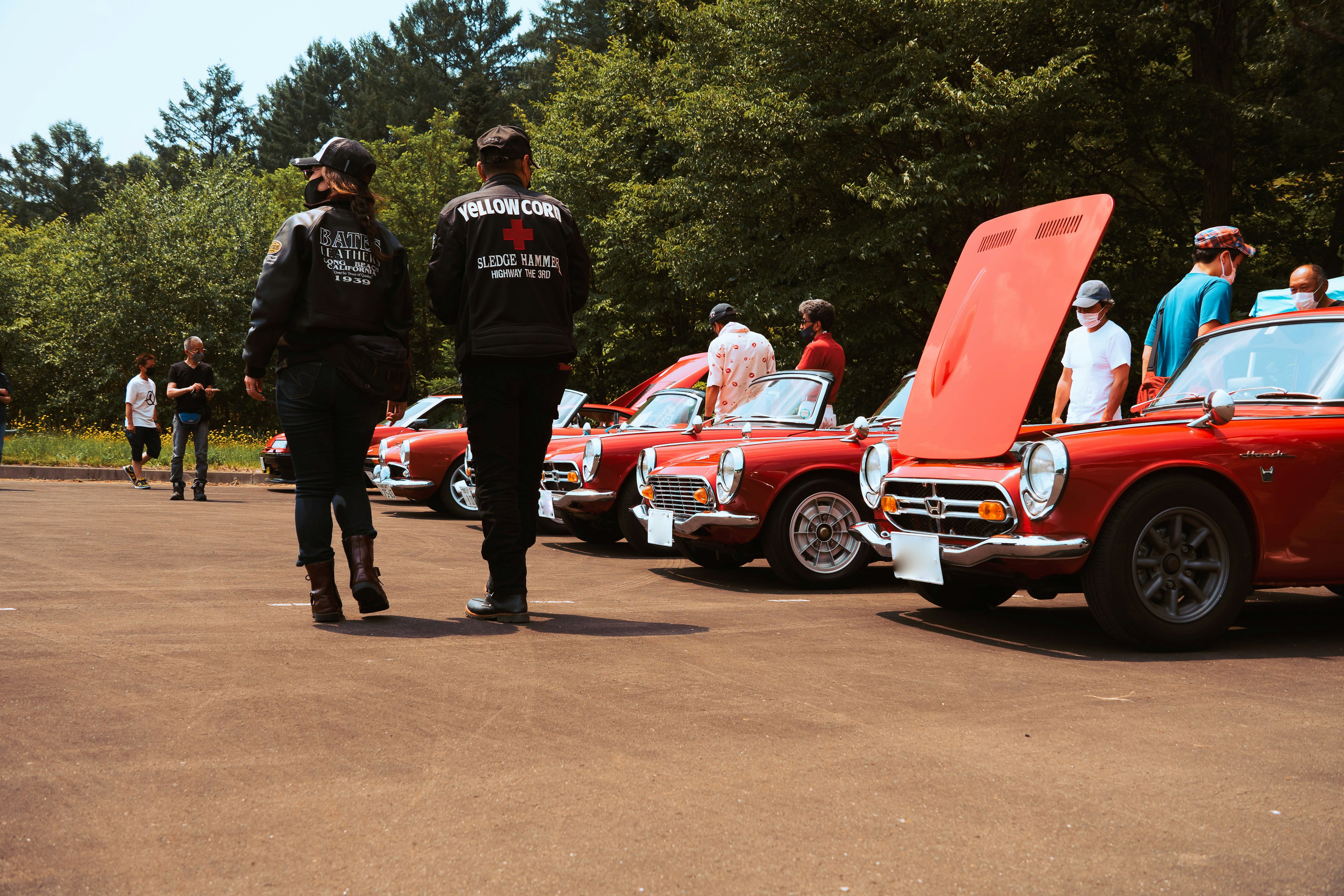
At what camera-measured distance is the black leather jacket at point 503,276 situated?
5.28 m

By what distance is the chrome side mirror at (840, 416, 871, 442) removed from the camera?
740cm

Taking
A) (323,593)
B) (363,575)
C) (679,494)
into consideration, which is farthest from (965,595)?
(323,593)

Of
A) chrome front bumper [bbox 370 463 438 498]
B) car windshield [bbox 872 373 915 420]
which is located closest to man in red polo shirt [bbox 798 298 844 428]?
car windshield [bbox 872 373 915 420]

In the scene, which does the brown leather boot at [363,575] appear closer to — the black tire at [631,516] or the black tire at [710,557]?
the black tire at [710,557]

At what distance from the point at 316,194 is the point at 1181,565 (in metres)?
4.34

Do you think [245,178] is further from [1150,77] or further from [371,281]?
[371,281]

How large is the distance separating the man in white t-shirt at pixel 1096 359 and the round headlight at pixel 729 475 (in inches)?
84.8

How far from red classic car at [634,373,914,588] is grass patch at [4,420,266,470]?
43.7 ft

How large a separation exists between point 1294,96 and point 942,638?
58.1 feet

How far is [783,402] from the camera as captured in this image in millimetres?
8734

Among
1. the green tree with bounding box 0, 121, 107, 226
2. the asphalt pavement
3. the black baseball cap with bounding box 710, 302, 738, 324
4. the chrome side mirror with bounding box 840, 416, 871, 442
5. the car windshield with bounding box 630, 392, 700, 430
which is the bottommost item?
the asphalt pavement

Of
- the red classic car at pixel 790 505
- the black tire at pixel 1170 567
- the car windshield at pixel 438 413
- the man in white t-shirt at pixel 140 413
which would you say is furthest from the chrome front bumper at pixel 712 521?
the man in white t-shirt at pixel 140 413

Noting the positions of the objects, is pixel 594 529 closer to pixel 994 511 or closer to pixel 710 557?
pixel 710 557

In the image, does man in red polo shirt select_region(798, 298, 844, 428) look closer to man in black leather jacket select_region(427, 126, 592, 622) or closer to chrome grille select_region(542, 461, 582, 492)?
chrome grille select_region(542, 461, 582, 492)
